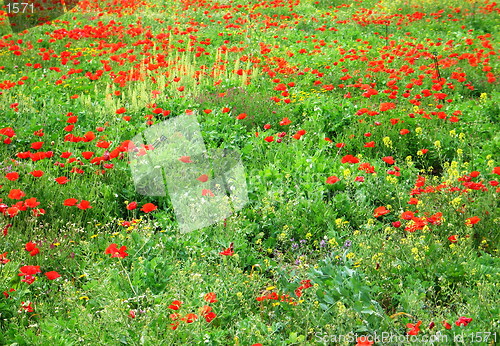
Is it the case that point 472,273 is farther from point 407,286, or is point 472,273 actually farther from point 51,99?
point 51,99

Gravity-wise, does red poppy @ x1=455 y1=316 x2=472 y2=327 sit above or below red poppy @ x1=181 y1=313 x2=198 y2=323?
above

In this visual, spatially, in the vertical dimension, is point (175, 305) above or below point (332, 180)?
above

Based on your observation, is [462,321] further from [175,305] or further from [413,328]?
[175,305]

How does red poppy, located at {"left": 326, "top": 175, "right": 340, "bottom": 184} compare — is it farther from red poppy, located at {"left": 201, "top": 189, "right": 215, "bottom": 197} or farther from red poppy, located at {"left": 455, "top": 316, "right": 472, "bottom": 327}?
red poppy, located at {"left": 455, "top": 316, "right": 472, "bottom": 327}

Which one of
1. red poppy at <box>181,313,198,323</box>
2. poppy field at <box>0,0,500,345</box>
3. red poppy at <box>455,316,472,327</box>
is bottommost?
poppy field at <box>0,0,500,345</box>

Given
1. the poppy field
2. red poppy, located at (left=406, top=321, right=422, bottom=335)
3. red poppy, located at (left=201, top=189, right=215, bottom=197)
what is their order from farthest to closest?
red poppy, located at (left=201, top=189, right=215, bottom=197) → the poppy field → red poppy, located at (left=406, top=321, right=422, bottom=335)

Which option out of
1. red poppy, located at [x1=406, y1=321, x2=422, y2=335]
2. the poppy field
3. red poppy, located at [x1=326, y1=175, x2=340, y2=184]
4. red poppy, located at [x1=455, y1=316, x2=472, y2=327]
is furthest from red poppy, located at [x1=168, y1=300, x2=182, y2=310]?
red poppy, located at [x1=326, y1=175, x2=340, y2=184]

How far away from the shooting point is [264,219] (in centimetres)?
404

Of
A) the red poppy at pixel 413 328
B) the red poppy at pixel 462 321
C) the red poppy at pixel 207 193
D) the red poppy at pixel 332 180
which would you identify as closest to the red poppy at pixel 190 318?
the red poppy at pixel 413 328

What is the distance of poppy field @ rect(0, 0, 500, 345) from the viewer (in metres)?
2.70

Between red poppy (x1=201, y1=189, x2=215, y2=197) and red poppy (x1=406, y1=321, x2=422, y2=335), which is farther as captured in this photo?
red poppy (x1=201, y1=189, x2=215, y2=197)

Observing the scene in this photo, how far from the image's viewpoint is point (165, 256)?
11.7 ft

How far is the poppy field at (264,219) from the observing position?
106 inches

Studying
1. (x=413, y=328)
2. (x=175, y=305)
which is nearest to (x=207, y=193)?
(x=175, y=305)
